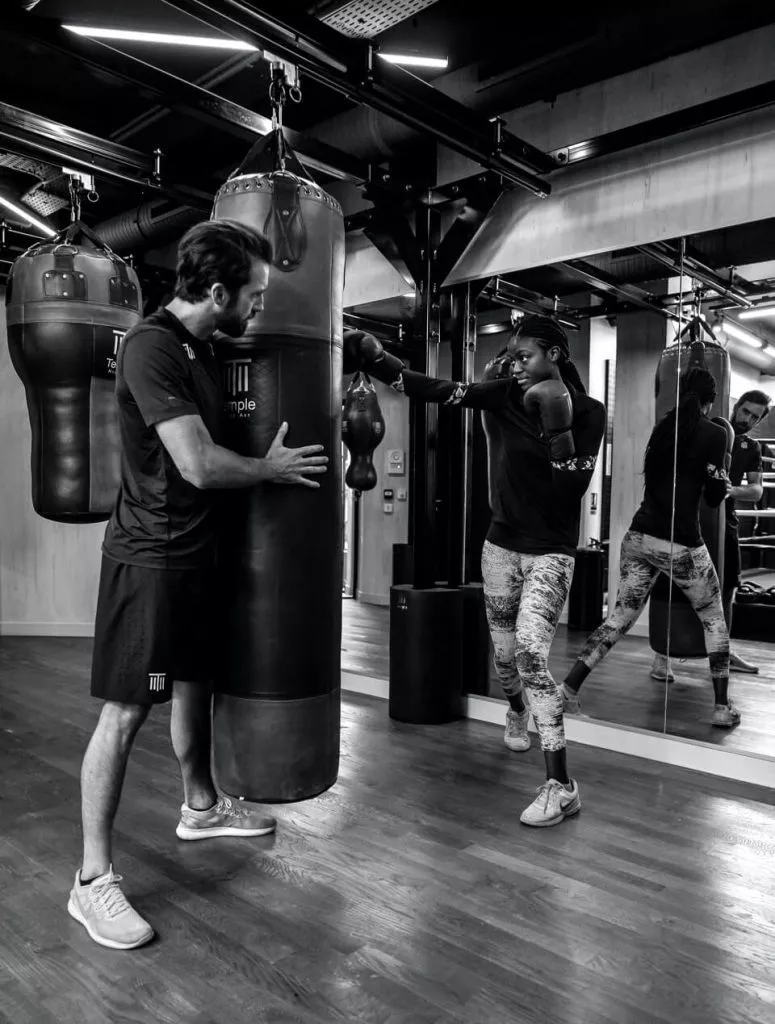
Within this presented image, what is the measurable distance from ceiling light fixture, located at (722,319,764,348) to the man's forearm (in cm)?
256

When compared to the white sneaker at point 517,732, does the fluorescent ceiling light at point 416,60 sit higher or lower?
higher

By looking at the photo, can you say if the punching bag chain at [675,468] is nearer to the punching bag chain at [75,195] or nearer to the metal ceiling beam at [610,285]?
the metal ceiling beam at [610,285]

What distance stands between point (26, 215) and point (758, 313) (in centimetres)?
410

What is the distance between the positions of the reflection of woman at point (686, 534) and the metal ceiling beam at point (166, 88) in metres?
1.85

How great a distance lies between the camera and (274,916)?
1996 mm

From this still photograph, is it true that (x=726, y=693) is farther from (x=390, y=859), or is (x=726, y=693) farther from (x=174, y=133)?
(x=174, y=133)

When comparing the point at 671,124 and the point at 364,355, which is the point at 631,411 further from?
the point at 364,355

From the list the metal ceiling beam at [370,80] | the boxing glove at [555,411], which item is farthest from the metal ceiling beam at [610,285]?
the boxing glove at [555,411]

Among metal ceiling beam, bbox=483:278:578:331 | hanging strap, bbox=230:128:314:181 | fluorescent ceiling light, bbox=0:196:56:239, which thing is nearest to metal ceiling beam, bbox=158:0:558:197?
hanging strap, bbox=230:128:314:181

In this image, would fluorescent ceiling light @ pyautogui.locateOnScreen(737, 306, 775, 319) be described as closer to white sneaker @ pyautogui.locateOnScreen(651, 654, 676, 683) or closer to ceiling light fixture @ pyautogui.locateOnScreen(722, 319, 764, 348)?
ceiling light fixture @ pyautogui.locateOnScreen(722, 319, 764, 348)

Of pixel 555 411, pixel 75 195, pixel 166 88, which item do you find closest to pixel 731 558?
pixel 555 411

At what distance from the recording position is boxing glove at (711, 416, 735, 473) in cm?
342

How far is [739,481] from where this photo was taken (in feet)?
11.6

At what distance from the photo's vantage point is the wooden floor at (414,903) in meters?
1.66
